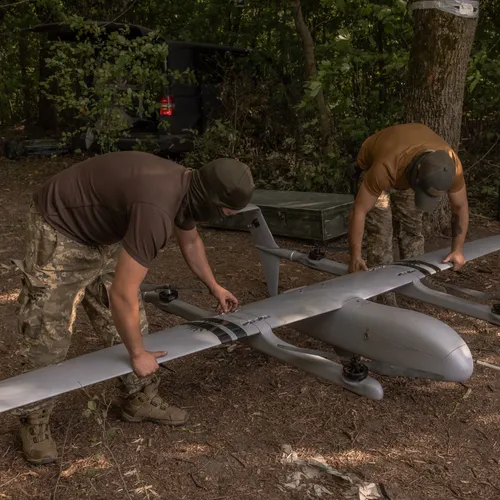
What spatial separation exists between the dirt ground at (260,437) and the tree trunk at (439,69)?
286 cm

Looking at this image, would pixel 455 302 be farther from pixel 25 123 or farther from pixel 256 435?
pixel 25 123

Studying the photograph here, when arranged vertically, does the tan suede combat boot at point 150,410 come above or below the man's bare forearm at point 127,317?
below

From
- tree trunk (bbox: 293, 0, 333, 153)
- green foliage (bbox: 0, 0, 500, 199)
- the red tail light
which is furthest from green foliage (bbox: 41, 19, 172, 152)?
tree trunk (bbox: 293, 0, 333, 153)

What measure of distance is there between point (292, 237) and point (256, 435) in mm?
4348

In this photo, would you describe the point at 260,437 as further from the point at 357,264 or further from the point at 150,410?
the point at 357,264

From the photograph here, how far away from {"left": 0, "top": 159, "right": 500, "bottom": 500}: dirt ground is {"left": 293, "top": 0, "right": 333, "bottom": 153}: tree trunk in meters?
5.32

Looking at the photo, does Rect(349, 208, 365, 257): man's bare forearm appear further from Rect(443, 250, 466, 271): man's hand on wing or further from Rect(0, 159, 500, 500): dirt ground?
Rect(0, 159, 500, 500): dirt ground

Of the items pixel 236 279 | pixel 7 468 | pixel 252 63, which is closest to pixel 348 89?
pixel 252 63

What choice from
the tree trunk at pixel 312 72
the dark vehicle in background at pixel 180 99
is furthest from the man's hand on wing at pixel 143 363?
the dark vehicle in background at pixel 180 99

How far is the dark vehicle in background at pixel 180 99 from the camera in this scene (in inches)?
413

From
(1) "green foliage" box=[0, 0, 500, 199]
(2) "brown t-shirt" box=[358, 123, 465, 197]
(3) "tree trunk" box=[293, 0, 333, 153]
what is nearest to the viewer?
(2) "brown t-shirt" box=[358, 123, 465, 197]

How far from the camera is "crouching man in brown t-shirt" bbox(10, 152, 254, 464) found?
2.98 metres

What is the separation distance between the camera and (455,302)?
4648 millimetres

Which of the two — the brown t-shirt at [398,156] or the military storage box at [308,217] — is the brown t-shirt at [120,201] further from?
the military storage box at [308,217]
